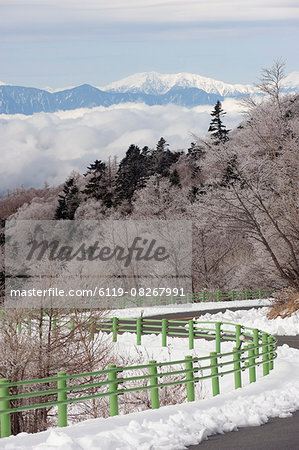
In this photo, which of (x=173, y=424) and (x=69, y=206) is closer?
(x=173, y=424)

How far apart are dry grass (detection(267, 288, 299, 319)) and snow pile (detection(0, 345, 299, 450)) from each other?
1722 cm

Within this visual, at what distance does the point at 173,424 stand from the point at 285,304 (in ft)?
75.2

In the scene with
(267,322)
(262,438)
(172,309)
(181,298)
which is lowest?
(262,438)

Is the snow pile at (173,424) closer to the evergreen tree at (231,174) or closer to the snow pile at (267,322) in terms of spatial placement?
the snow pile at (267,322)

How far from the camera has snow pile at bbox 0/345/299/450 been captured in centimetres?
944

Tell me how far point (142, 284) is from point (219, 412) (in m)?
58.0

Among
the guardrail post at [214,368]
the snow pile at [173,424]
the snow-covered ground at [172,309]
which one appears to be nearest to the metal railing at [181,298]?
the snow-covered ground at [172,309]

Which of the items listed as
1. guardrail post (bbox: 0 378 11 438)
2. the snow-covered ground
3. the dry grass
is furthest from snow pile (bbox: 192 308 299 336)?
guardrail post (bbox: 0 378 11 438)

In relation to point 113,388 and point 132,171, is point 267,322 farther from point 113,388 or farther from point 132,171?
point 132,171

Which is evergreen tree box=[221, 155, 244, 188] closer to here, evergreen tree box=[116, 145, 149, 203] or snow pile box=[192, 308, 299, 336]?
snow pile box=[192, 308, 299, 336]

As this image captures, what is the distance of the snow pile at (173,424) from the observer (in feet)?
31.0

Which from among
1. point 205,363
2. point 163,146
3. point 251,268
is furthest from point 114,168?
point 205,363

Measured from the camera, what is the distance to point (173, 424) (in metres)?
10.9

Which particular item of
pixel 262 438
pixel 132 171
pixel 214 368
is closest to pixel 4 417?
pixel 262 438
